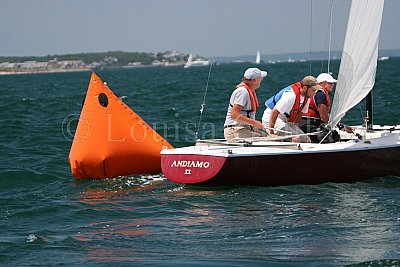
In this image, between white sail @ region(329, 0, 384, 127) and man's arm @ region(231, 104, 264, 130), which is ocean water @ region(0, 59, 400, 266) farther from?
white sail @ region(329, 0, 384, 127)

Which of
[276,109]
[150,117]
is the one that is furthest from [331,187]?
[150,117]

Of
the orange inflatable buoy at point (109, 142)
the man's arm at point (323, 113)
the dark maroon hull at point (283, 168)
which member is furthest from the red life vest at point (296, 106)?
the orange inflatable buoy at point (109, 142)

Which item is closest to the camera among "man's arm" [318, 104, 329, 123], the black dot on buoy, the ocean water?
the ocean water

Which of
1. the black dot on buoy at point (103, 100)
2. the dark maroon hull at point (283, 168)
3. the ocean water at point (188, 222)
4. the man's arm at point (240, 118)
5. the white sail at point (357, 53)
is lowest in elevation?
the ocean water at point (188, 222)

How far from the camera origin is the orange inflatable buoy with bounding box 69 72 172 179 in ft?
31.4

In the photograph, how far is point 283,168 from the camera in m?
8.38

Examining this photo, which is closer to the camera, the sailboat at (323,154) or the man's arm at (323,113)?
the sailboat at (323,154)

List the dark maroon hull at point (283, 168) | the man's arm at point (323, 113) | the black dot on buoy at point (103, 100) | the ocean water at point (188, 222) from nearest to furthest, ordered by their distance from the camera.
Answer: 1. the ocean water at point (188, 222)
2. the dark maroon hull at point (283, 168)
3. the man's arm at point (323, 113)
4. the black dot on buoy at point (103, 100)

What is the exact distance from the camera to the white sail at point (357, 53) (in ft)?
29.2

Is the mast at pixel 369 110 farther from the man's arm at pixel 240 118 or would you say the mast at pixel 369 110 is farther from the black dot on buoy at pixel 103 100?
the black dot on buoy at pixel 103 100

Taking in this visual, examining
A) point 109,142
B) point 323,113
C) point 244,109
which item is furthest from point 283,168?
point 109,142

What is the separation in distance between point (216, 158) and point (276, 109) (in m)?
1.14

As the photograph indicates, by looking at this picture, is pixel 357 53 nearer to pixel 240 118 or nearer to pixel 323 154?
pixel 323 154

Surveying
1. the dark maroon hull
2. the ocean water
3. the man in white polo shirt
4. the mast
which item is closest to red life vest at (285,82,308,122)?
the man in white polo shirt
